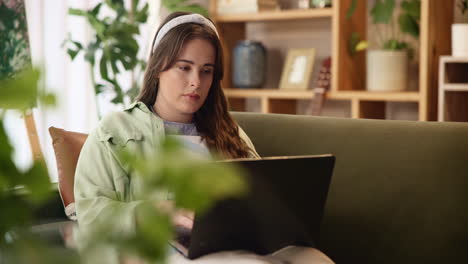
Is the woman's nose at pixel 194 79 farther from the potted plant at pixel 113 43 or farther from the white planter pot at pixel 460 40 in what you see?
the white planter pot at pixel 460 40

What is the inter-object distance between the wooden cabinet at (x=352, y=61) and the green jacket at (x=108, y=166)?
6.07 feet

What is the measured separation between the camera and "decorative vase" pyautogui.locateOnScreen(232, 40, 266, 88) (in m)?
3.93

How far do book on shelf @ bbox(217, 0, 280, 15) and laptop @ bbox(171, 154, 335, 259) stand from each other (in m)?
2.47

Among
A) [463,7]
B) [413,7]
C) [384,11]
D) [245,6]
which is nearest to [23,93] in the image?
[384,11]

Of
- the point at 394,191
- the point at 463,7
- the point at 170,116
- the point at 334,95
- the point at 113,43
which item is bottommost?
the point at 394,191

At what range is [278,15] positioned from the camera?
3.83 meters

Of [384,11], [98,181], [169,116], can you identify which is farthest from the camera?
[384,11]

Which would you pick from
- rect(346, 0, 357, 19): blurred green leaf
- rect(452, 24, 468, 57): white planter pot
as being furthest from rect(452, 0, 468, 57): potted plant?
rect(346, 0, 357, 19): blurred green leaf

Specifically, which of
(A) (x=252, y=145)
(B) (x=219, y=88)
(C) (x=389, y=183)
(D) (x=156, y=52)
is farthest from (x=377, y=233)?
(D) (x=156, y=52)

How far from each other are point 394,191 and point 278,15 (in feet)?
6.94

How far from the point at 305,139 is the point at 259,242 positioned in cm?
60

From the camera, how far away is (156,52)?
1.97m

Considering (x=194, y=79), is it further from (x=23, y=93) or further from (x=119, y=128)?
(x=23, y=93)

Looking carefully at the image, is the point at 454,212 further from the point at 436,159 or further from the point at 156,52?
the point at 156,52
